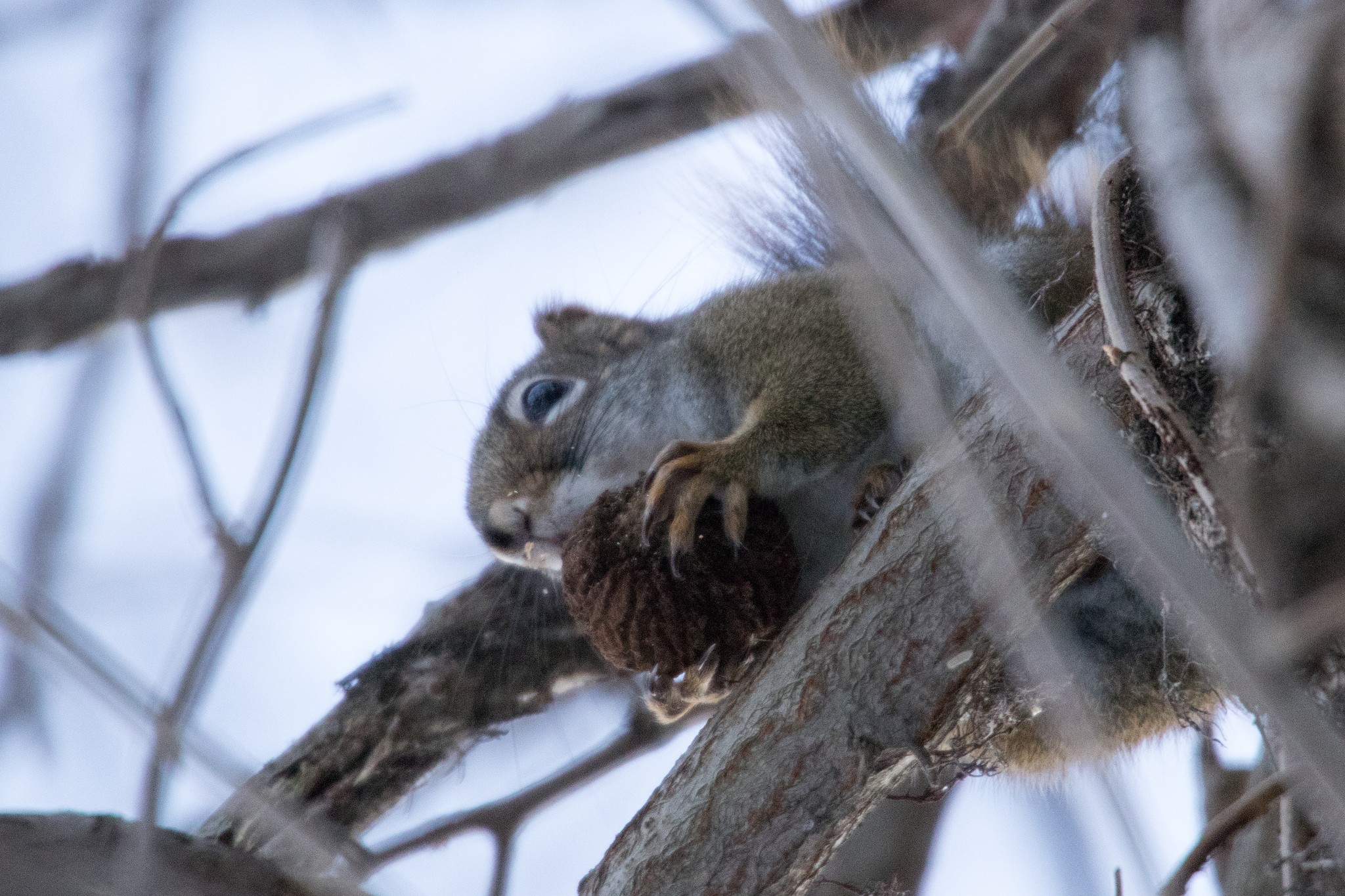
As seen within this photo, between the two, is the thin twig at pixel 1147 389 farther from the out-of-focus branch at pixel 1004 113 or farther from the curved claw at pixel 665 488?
the out-of-focus branch at pixel 1004 113

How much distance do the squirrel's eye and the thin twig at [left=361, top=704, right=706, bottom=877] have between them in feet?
1.75

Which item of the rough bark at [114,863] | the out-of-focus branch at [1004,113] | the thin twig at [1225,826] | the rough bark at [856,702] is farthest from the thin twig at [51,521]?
the out-of-focus branch at [1004,113]

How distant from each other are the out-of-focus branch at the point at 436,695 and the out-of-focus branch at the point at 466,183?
74cm

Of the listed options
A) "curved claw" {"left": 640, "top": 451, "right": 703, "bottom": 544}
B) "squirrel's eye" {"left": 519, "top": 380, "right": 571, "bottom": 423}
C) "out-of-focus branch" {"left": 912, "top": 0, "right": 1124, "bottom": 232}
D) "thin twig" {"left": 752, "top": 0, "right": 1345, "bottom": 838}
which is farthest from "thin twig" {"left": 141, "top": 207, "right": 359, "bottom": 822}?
"out-of-focus branch" {"left": 912, "top": 0, "right": 1124, "bottom": 232}

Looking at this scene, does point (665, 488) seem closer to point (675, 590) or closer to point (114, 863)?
point (675, 590)

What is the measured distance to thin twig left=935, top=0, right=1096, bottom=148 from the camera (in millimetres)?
1196

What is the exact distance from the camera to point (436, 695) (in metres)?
2.09

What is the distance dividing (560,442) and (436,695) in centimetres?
56

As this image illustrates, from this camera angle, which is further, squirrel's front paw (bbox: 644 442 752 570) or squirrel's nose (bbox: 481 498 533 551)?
squirrel's nose (bbox: 481 498 533 551)

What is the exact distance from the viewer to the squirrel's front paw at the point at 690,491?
138cm

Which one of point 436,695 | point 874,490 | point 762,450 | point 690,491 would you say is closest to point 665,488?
point 690,491

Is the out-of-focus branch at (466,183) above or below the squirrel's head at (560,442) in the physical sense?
above

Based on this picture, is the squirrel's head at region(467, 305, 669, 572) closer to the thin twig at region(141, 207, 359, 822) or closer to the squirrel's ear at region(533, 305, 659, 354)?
the squirrel's ear at region(533, 305, 659, 354)

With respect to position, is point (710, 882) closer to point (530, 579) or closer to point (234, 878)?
point (234, 878)
